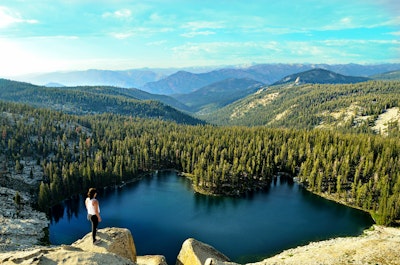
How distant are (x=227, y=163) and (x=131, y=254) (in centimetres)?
12280

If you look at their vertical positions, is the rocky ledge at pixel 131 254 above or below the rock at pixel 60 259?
below

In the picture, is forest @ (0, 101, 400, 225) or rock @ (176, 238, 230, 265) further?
forest @ (0, 101, 400, 225)

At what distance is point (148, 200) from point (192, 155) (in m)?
53.0

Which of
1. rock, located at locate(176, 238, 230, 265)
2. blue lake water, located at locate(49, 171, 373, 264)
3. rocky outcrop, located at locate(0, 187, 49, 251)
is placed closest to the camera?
rock, located at locate(176, 238, 230, 265)

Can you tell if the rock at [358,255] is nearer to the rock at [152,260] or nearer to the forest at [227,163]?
the rock at [152,260]

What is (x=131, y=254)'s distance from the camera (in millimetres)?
40250

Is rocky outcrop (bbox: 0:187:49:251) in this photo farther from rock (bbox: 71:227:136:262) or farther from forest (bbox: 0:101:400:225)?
rock (bbox: 71:227:136:262)

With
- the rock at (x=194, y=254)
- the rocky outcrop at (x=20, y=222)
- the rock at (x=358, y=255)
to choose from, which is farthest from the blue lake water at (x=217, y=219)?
the rock at (x=194, y=254)

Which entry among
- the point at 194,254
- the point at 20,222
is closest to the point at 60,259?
the point at 194,254

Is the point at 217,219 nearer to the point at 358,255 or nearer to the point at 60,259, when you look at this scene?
the point at 358,255

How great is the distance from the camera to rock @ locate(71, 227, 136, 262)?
121ft

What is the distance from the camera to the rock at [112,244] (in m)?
36.8

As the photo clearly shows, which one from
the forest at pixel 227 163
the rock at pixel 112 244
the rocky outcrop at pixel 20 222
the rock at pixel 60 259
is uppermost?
the rock at pixel 60 259

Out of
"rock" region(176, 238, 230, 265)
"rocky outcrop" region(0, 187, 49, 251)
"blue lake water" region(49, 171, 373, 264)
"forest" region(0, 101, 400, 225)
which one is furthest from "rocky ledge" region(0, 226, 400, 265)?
"forest" region(0, 101, 400, 225)
